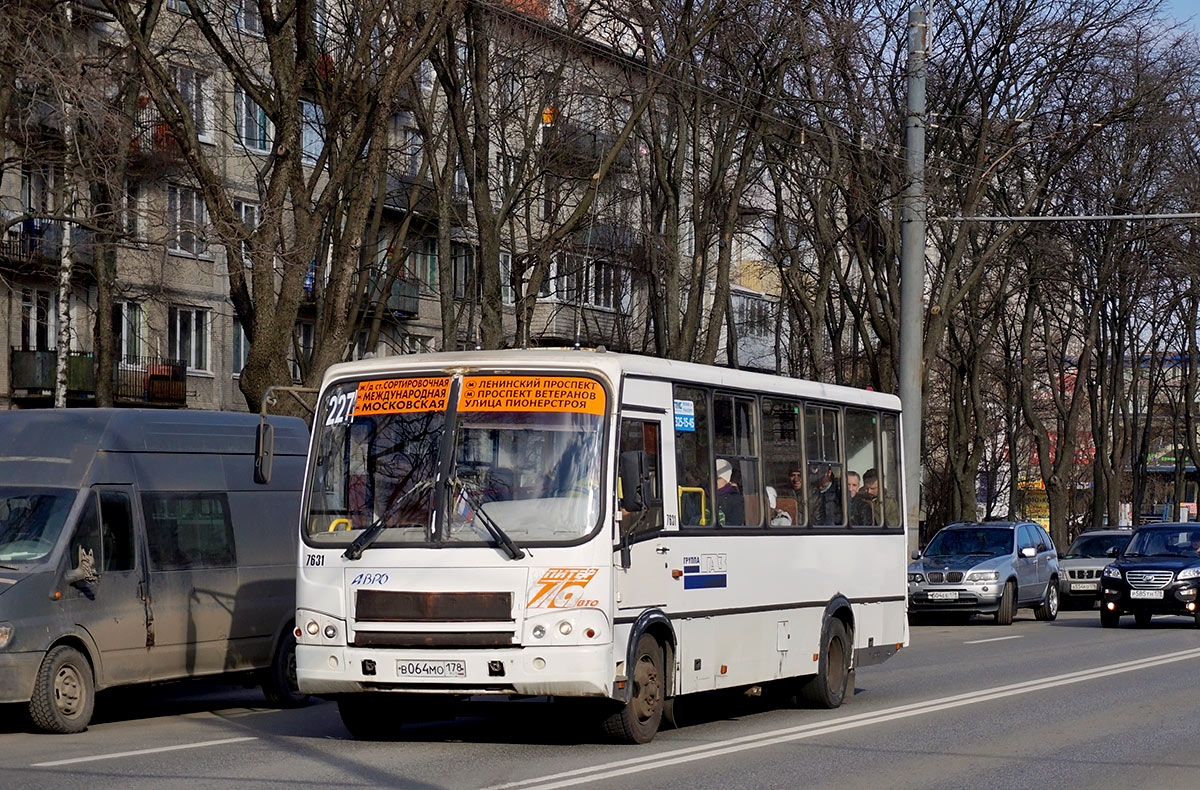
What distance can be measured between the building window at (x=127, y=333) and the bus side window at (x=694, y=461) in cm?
3014

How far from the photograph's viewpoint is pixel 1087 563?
36.1 meters

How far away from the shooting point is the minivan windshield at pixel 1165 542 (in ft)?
91.0

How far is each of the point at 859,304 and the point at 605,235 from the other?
6390 millimetres

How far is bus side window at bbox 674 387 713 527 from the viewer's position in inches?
488

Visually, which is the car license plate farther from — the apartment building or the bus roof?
the apartment building

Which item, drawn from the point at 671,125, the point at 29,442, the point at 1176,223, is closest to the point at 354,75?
the point at 29,442

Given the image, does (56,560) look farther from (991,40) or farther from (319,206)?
(991,40)

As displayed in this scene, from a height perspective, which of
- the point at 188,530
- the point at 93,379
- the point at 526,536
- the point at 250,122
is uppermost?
the point at 250,122

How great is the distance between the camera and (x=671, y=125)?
31.8 m

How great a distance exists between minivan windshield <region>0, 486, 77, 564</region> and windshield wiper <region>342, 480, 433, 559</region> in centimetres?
293

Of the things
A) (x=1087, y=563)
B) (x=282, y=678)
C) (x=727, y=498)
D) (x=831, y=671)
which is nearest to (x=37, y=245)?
(x=1087, y=563)

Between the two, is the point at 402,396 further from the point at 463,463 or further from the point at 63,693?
the point at 63,693

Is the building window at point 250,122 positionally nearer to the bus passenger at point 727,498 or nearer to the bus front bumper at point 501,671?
the bus passenger at point 727,498

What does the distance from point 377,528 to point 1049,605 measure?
21913 millimetres
